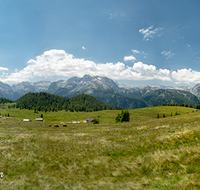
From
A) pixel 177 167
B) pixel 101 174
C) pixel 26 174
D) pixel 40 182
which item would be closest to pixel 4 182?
pixel 26 174

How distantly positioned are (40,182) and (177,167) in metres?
12.5

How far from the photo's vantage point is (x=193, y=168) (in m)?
9.07

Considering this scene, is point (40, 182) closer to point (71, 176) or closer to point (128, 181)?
point (71, 176)

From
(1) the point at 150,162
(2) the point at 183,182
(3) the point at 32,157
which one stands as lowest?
(3) the point at 32,157

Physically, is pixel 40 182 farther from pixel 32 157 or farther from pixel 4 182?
pixel 32 157

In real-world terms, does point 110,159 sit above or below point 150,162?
below

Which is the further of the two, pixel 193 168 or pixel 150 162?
pixel 150 162

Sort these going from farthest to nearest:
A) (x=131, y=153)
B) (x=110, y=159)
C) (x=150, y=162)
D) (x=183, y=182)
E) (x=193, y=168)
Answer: (x=131, y=153)
(x=110, y=159)
(x=150, y=162)
(x=193, y=168)
(x=183, y=182)

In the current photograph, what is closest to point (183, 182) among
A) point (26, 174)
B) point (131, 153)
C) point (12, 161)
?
point (131, 153)

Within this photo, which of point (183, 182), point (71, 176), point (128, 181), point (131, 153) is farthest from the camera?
point (131, 153)

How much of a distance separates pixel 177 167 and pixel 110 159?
7.31 meters

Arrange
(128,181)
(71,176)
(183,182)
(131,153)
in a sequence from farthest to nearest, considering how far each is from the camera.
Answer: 1. (131,153)
2. (71,176)
3. (128,181)
4. (183,182)

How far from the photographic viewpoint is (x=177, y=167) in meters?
9.95

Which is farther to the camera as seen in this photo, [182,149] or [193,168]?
[182,149]
